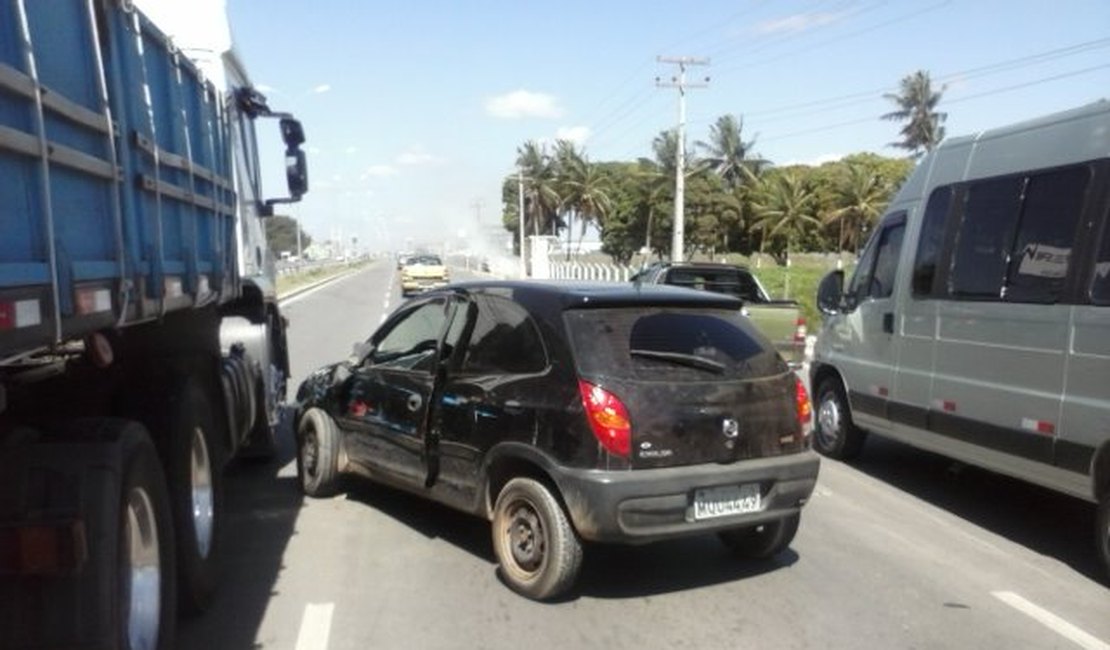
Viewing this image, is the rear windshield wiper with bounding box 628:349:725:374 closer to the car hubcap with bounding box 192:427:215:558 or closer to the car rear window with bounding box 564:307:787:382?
the car rear window with bounding box 564:307:787:382

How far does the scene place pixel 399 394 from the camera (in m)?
6.03

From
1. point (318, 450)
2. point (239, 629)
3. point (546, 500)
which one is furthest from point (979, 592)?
point (318, 450)

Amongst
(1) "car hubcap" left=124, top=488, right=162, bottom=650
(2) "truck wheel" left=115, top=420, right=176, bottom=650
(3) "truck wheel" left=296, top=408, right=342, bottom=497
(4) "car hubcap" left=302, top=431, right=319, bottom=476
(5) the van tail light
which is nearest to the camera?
(2) "truck wheel" left=115, top=420, right=176, bottom=650

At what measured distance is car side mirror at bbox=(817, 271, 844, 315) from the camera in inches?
342

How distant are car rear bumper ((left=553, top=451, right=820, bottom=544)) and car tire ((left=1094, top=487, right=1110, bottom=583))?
1.92 metres

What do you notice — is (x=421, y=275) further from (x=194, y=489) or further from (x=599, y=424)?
(x=599, y=424)

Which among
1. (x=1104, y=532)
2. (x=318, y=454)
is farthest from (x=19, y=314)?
(x=1104, y=532)

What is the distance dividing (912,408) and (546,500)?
3.71m

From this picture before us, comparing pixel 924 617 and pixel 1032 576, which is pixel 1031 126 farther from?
pixel 924 617

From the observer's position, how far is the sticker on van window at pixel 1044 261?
579 centimetres

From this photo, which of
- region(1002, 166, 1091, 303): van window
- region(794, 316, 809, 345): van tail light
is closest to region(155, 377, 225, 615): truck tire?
region(1002, 166, 1091, 303): van window

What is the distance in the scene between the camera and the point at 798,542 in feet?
19.6

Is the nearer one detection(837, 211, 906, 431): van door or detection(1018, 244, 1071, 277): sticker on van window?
detection(1018, 244, 1071, 277): sticker on van window

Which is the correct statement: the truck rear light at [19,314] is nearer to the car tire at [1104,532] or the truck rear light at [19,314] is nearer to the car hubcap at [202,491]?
the car hubcap at [202,491]
